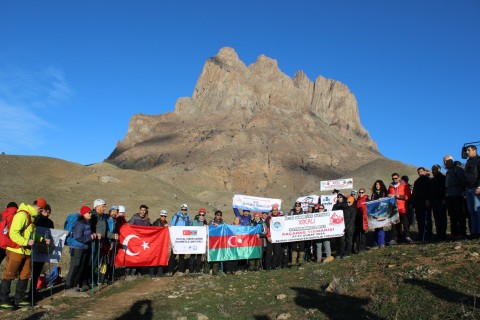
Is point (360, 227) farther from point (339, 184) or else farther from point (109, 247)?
point (339, 184)

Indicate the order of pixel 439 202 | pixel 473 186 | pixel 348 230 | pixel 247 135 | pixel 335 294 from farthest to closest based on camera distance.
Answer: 1. pixel 247 135
2. pixel 348 230
3. pixel 439 202
4. pixel 473 186
5. pixel 335 294

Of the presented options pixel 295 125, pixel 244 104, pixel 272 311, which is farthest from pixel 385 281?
pixel 244 104

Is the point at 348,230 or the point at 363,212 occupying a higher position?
the point at 363,212

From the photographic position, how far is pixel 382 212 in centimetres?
1401

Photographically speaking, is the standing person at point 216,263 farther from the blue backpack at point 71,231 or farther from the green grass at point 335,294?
the blue backpack at point 71,231

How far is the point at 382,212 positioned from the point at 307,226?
257 cm

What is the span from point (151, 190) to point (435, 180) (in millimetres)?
35167

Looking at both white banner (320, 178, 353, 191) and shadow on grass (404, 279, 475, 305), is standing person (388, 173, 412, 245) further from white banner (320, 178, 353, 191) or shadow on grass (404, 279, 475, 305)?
white banner (320, 178, 353, 191)

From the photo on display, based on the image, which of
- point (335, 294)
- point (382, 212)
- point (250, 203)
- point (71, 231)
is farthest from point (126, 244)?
point (250, 203)

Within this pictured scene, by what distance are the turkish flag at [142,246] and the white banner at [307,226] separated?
11.9 ft

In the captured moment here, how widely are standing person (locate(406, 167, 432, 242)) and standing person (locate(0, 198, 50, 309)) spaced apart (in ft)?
36.2

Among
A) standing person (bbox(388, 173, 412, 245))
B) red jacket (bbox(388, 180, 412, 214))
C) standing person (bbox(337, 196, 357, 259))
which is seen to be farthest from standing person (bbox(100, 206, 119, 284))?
red jacket (bbox(388, 180, 412, 214))

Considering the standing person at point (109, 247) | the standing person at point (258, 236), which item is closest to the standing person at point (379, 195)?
the standing person at point (258, 236)

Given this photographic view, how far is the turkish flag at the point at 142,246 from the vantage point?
12930mm
